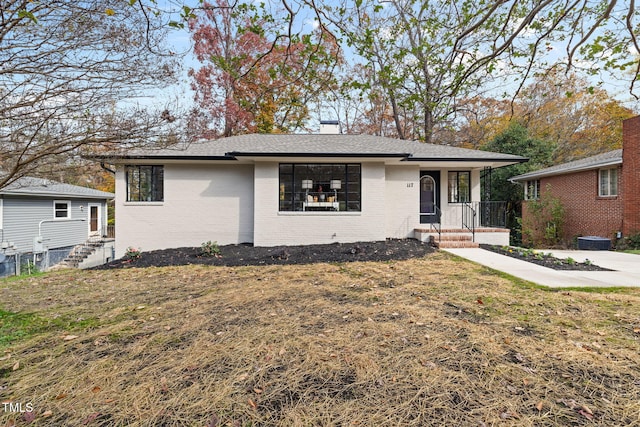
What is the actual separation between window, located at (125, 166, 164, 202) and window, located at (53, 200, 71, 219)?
28.0ft

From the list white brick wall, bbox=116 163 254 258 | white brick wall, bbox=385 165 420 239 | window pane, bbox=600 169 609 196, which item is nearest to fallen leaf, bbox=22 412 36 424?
white brick wall, bbox=116 163 254 258

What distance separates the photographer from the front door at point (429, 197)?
1155cm

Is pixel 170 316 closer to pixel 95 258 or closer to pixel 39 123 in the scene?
pixel 39 123

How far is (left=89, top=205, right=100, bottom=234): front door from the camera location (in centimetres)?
1850

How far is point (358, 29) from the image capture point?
178 inches

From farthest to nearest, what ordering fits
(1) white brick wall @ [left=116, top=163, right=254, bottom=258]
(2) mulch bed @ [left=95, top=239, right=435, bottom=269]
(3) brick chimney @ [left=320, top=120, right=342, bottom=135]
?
(3) brick chimney @ [left=320, top=120, right=342, bottom=135] < (1) white brick wall @ [left=116, top=163, right=254, bottom=258] < (2) mulch bed @ [left=95, top=239, right=435, bottom=269]

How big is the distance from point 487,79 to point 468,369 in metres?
4.95

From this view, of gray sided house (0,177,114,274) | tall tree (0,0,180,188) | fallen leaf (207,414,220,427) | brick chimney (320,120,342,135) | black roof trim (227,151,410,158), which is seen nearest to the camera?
fallen leaf (207,414,220,427)

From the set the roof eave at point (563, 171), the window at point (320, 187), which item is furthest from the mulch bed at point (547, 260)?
the roof eave at point (563, 171)

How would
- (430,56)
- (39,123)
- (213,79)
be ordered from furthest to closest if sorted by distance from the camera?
(213,79), (430,56), (39,123)

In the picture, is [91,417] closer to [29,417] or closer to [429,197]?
[29,417]

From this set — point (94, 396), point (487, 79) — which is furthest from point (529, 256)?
point (94, 396)

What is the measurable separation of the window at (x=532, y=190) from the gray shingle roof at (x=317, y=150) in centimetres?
722

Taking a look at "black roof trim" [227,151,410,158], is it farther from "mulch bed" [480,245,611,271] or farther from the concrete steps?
"mulch bed" [480,245,611,271]
